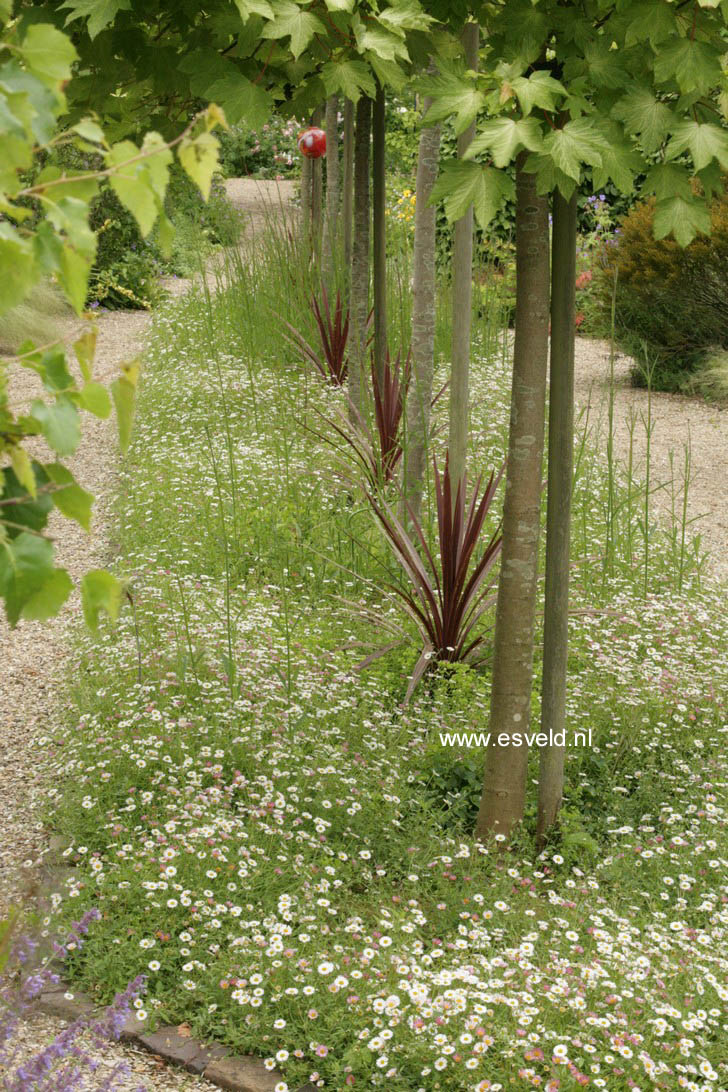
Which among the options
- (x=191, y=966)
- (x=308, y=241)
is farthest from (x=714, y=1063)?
(x=308, y=241)

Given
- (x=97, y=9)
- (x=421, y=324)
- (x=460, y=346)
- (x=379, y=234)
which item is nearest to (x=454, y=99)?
(x=97, y=9)

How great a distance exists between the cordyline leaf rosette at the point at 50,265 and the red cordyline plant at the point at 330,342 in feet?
21.6

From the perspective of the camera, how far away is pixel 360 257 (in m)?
6.43

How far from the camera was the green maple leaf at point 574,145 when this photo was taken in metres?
2.39

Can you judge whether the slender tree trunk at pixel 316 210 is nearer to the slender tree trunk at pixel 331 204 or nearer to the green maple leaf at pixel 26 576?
the slender tree trunk at pixel 331 204

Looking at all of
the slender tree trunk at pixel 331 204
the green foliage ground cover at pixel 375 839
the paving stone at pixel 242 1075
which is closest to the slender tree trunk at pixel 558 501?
the green foliage ground cover at pixel 375 839

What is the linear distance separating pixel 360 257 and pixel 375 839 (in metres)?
4.11

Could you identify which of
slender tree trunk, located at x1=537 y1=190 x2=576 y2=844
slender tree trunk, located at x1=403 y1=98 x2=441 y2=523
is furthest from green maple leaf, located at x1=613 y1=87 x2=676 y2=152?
slender tree trunk, located at x1=403 y1=98 x2=441 y2=523

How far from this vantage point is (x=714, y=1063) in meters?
2.36

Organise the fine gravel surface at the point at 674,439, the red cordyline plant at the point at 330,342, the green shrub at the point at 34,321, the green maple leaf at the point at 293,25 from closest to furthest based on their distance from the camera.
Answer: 1. the green maple leaf at the point at 293,25
2. the fine gravel surface at the point at 674,439
3. the red cordyline plant at the point at 330,342
4. the green shrub at the point at 34,321

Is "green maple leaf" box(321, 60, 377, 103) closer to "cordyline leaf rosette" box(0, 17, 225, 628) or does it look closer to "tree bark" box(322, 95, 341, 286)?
"cordyline leaf rosette" box(0, 17, 225, 628)

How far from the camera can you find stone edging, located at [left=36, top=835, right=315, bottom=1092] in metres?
2.39

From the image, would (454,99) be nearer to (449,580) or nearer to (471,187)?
(471,187)

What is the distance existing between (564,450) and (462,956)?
1.39 metres
